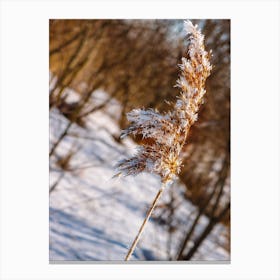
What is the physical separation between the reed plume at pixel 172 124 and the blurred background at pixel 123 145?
68 cm

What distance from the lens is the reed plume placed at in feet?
4.72

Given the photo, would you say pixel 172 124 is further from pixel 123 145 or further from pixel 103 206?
pixel 123 145

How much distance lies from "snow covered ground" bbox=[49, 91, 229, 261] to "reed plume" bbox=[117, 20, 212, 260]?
0.90m

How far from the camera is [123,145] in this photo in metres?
3.33

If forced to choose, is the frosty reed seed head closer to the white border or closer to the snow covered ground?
the white border

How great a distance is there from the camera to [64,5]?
85.0 inches

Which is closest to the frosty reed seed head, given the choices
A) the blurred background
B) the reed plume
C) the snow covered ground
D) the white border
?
the reed plume

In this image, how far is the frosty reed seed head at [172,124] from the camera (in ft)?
4.72
